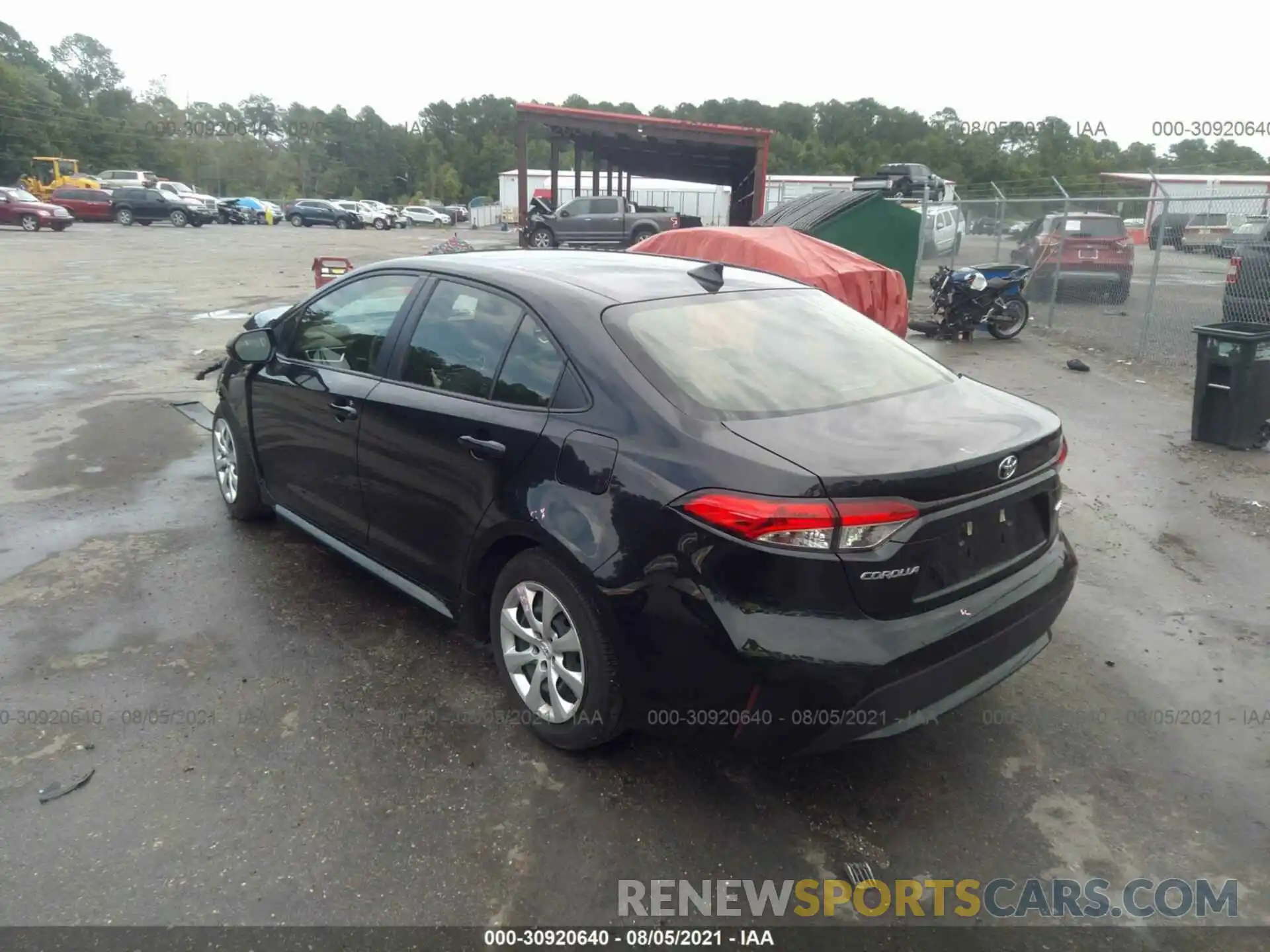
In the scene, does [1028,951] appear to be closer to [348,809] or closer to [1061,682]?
[1061,682]

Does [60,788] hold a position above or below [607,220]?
below

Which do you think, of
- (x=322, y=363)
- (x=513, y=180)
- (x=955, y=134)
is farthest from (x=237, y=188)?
(x=322, y=363)

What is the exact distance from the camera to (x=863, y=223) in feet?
52.3

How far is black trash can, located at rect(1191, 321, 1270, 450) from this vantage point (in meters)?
6.92

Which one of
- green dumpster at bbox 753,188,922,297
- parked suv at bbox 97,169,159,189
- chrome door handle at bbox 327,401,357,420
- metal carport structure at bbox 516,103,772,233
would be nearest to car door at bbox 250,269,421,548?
chrome door handle at bbox 327,401,357,420

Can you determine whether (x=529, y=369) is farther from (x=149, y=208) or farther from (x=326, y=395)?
(x=149, y=208)

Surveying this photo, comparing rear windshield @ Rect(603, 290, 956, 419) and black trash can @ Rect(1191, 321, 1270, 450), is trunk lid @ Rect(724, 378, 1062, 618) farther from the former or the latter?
black trash can @ Rect(1191, 321, 1270, 450)

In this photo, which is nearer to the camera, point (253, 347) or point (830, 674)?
point (830, 674)

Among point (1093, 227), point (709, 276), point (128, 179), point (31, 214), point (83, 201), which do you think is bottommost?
point (709, 276)

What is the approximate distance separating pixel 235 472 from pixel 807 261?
567 centimetres

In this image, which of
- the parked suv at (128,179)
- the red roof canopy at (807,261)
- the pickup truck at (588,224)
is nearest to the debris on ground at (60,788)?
the red roof canopy at (807,261)

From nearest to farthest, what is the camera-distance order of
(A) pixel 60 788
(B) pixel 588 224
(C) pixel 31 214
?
(A) pixel 60 788 → (B) pixel 588 224 → (C) pixel 31 214

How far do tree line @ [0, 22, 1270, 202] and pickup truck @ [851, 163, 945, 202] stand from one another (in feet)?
53.5

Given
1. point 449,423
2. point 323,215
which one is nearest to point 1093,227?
point 449,423
